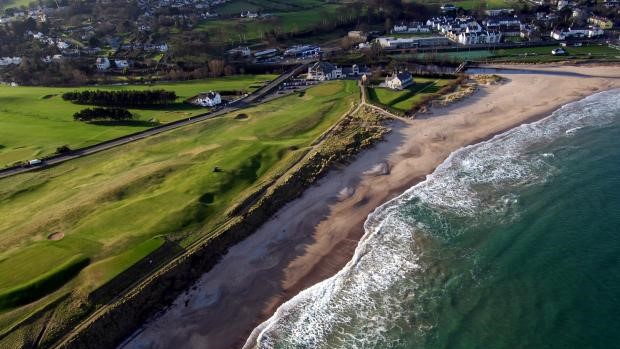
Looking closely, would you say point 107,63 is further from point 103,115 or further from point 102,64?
point 103,115

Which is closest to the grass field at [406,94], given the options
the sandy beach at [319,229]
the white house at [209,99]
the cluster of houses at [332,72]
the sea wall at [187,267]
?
the sandy beach at [319,229]

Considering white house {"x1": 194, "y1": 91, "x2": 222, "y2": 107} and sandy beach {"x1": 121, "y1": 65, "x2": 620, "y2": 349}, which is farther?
white house {"x1": 194, "y1": 91, "x2": 222, "y2": 107}

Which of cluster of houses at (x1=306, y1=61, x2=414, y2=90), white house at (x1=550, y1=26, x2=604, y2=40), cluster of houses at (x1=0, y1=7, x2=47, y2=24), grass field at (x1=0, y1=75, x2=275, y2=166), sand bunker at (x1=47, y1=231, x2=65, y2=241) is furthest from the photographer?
cluster of houses at (x1=0, y1=7, x2=47, y2=24)

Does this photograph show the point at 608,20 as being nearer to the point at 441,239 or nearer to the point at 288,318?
the point at 441,239

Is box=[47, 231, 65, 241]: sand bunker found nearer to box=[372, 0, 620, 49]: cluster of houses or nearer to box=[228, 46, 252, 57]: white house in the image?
box=[228, 46, 252, 57]: white house

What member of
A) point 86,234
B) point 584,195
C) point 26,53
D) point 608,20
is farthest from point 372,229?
point 26,53

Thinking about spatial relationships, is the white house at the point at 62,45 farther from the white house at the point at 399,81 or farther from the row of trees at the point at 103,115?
the white house at the point at 399,81

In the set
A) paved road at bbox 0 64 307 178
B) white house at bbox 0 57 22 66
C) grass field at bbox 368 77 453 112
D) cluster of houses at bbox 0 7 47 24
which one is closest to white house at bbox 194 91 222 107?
paved road at bbox 0 64 307 178
